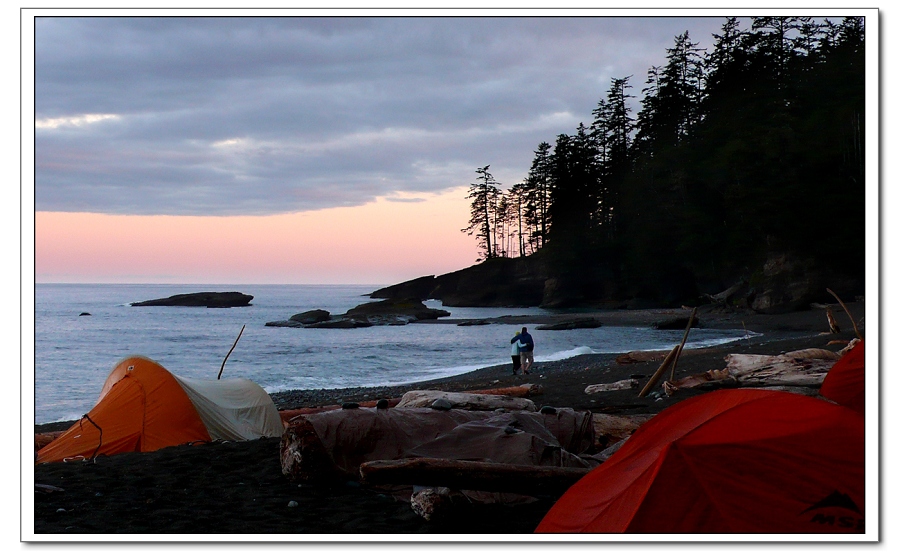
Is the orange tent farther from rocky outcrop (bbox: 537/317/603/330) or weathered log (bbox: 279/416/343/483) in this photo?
rocky outcrop (bbox: 537/317/603/330)

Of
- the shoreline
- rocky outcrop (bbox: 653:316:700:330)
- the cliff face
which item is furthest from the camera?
rocky outcrop (bbox: 653:316:700:330)

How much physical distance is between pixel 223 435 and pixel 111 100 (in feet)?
13.1

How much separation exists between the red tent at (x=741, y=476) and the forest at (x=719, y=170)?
2.13 metres

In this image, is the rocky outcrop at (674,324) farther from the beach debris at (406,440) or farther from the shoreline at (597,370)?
the beach debris at (406,440)

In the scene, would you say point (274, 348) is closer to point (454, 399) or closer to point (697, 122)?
point (697, 122)

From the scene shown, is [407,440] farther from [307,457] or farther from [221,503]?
[221,503]

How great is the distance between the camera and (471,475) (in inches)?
155

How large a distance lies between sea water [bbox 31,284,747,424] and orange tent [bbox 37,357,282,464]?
716 cm

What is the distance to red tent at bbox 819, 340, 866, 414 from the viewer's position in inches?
189

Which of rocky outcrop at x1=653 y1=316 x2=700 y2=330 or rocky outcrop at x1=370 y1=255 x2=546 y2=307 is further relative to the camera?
rocky outcrop at x1=653 y1=316 x2=700 y2=330

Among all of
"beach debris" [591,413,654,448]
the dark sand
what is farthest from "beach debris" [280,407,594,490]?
"beach debris" [591,413,654,448]

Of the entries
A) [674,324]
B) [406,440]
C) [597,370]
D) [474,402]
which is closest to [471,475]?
[406,440]

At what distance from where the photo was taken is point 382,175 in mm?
6418

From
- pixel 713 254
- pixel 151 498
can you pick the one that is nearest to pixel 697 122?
pixel 713 254
